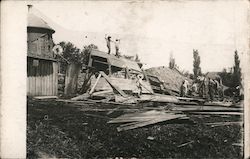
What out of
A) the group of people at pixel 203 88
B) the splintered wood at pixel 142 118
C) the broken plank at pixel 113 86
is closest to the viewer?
the splintered wood at pixel 142 118

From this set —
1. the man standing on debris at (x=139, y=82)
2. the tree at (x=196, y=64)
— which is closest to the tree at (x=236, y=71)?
the tree at (x=196, y=64)

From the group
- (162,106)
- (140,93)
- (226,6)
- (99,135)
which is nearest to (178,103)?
(162,106)

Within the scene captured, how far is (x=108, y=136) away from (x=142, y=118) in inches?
21.9

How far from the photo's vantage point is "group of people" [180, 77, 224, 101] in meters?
5.25

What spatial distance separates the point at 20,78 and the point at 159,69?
1987mm

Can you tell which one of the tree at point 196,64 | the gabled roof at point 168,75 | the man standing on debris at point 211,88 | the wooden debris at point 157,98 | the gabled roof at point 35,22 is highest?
the gabled roof at point 35,22

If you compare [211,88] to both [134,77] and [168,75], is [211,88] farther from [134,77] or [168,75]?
[134,77]

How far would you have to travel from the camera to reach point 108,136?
5.00 meters

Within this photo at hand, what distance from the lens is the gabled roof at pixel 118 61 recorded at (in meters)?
5.09

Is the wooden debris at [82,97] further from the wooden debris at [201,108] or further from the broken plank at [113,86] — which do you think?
the wooden debris at [201,108]

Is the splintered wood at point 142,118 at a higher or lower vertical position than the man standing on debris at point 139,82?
lower

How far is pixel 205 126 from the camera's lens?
5.16 m

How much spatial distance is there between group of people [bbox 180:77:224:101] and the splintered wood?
407mm

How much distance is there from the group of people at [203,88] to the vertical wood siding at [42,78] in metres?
1.91
